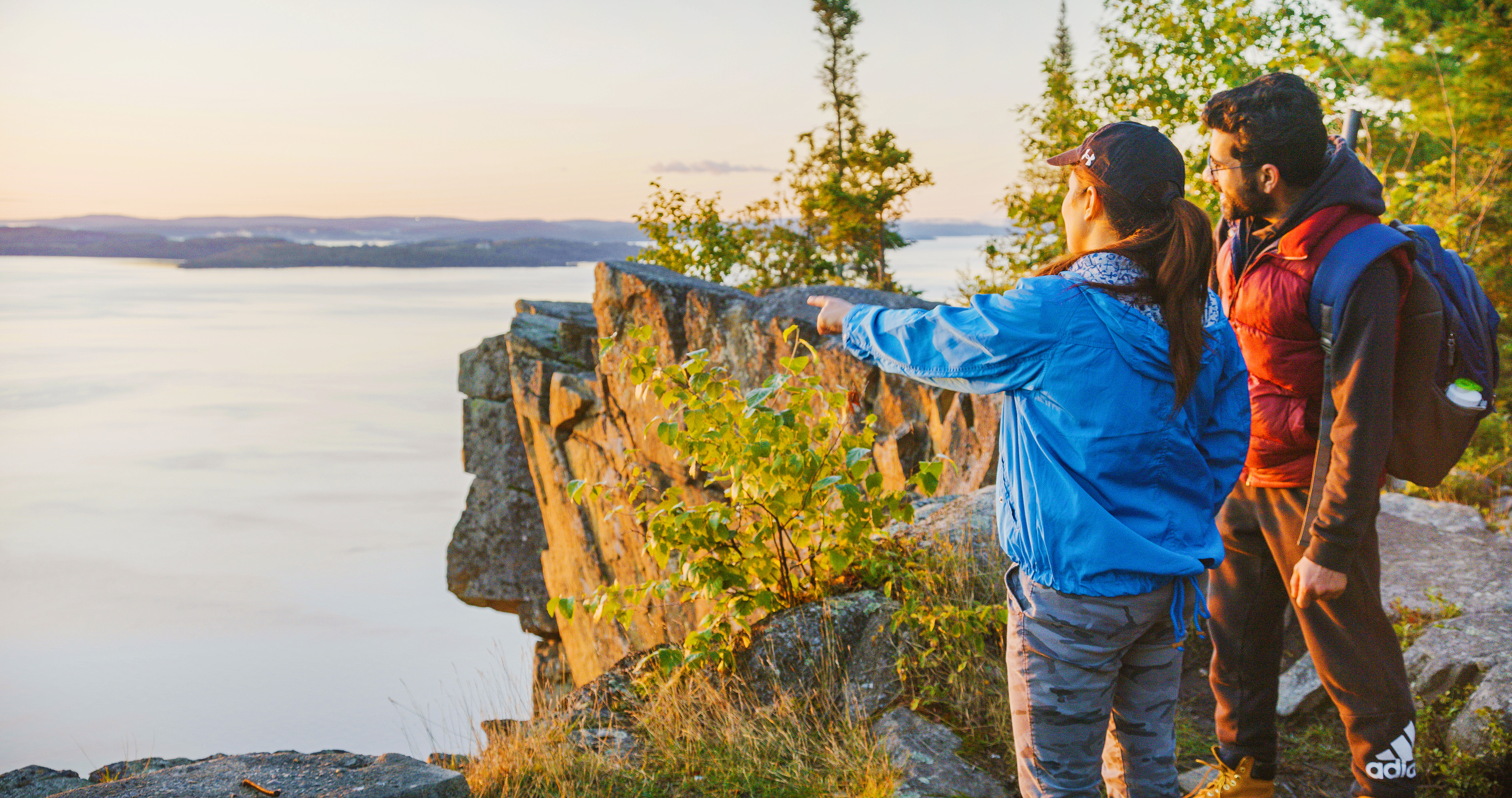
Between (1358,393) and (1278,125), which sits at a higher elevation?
(1278,125)

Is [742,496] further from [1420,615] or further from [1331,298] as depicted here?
[1420,615]

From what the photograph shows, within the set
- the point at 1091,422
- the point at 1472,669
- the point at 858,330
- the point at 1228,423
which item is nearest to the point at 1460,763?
the point at 1472,669

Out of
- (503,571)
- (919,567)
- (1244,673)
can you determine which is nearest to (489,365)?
(503,571)

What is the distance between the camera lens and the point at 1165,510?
1885 millimetres

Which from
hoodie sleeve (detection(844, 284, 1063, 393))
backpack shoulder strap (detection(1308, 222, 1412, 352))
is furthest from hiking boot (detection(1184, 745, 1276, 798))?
hoodie sleeve (detection(844, 284, 1063, 393))

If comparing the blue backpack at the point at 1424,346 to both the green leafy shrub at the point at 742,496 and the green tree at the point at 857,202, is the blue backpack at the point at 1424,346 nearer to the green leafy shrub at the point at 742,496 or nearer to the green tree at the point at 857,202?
the green leafy shrub at the point at 742,496

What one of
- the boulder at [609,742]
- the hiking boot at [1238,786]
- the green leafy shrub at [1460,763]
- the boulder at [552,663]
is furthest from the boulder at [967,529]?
the boulder at [552,663]

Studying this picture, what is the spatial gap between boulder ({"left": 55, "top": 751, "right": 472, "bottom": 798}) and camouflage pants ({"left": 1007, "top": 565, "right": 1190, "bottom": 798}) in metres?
2.21

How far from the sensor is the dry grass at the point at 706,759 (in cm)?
325

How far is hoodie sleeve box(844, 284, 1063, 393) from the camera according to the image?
181 centimetres

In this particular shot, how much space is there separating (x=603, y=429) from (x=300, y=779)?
10994mm

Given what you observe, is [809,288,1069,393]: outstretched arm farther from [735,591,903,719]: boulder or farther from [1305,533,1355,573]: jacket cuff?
[735,591,903,719]: boulder

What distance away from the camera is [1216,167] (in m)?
2.49

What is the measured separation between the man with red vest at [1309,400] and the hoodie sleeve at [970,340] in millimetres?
992
